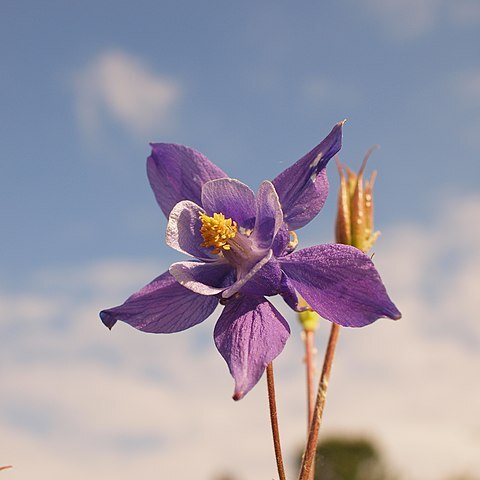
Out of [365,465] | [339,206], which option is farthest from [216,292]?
[365,465]

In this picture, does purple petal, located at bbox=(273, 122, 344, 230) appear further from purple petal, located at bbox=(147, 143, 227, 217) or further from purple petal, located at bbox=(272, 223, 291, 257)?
purple petal, located at bbox=(147, 143, 227, 217)

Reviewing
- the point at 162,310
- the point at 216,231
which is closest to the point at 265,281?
the point at 216,231

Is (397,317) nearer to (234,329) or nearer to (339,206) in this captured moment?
(234,329)

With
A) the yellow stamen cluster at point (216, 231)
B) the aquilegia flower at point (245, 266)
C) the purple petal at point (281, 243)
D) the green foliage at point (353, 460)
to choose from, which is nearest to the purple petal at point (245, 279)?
the aquilegia flower at point (245, 266)

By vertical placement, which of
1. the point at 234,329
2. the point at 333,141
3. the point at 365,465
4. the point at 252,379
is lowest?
the point at 252,379

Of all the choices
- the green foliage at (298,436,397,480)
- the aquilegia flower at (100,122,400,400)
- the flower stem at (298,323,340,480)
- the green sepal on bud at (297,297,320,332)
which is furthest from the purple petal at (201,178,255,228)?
the green foliage at (298,436,397,480)

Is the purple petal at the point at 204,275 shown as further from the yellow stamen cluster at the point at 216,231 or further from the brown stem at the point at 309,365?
the brown stem at the point at 309,365

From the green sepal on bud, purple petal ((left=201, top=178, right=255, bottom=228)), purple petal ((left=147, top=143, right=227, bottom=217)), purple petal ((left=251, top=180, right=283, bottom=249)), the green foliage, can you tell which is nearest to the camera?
purple petal ((left=251, top=180, right=283, bottom=249))
